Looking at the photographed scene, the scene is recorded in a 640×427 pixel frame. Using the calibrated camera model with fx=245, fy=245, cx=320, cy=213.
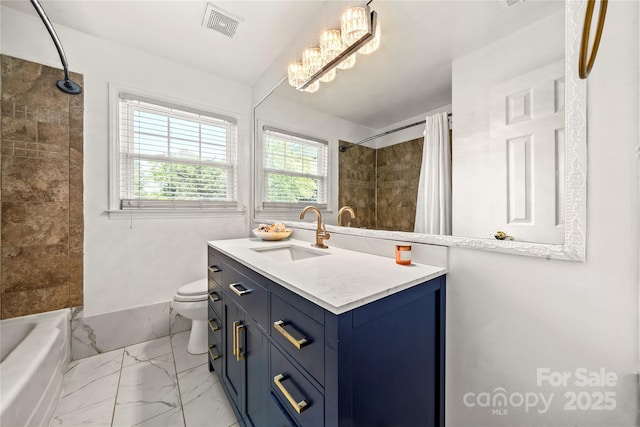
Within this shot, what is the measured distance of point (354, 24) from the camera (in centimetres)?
136

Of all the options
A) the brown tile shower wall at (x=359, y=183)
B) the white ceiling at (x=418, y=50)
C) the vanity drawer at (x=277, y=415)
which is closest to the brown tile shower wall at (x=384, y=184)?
the brown tile shower wall at (x=359, y=183)

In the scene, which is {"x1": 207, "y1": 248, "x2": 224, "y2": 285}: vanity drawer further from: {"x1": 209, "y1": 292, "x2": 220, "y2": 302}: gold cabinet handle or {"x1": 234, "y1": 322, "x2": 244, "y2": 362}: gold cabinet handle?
{"x1": 234, "y1": 322, "x2": 244, "y2": 362}: gold cabinet handle

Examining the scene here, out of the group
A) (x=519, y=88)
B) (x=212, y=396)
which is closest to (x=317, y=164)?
(x=519, y=88)

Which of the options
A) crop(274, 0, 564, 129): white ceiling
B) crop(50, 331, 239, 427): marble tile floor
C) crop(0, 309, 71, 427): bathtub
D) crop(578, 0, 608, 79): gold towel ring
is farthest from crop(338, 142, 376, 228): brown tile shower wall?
crop(0, 309, 71, 427): bathtub

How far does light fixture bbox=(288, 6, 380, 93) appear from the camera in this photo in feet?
4.30

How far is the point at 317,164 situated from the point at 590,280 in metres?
1.43

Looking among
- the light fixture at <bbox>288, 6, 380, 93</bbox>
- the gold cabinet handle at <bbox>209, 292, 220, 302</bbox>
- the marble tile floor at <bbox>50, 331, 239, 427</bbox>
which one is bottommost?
the marble tile floor at <bbox>50, 331, 239, 427</bbox>

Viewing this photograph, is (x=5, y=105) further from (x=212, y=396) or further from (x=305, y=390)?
(x=305, y=390)

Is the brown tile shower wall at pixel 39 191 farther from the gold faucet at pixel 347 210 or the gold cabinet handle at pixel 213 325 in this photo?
the gold faucet at pixel 347 210

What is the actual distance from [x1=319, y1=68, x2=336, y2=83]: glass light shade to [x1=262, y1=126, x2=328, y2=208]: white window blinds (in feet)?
1.27

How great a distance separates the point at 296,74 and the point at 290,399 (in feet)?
6.56

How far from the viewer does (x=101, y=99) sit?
189cm

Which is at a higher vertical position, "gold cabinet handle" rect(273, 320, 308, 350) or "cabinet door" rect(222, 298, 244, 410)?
"gold cabinet handle" rect(273, 320, 308, 350)

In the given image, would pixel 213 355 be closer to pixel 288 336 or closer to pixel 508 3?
pixel 288 336
